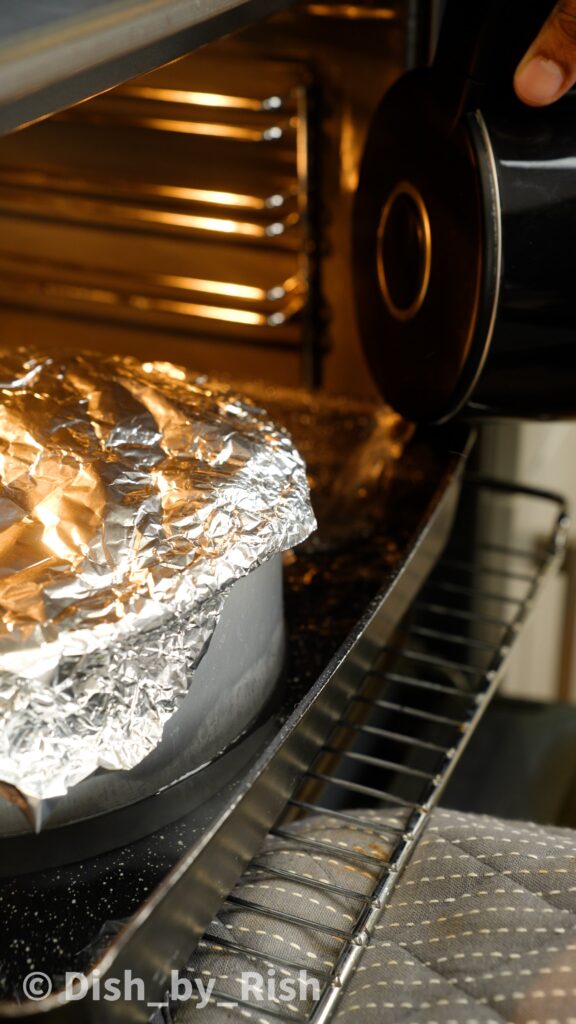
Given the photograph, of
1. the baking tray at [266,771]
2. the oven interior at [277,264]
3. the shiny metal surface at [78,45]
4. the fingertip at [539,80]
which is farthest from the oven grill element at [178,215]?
the shiny metal surface at [78,45]

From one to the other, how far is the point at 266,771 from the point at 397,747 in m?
0.35

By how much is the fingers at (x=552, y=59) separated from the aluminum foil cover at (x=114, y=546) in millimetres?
257

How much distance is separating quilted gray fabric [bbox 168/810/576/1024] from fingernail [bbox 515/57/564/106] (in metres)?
0.44

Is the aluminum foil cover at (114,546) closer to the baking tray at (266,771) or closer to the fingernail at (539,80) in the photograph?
the baking tray at (266,771)

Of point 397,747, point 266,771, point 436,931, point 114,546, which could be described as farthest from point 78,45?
point 397,747

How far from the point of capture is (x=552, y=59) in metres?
0.63

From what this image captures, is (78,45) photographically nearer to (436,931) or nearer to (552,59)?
(552,59)

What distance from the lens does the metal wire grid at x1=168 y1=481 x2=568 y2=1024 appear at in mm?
565

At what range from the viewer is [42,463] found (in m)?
0.59

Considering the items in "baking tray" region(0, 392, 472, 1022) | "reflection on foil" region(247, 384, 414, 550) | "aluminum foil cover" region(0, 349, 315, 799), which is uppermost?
"aluminum foil cover" region(0, 349, 315, 799)

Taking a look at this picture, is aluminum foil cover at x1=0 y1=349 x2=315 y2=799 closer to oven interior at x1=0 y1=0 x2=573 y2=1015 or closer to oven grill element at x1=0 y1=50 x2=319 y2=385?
oven interior at x1=0 y1=0 x2=573 y2=1015

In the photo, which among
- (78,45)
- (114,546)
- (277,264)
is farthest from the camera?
(277,264)

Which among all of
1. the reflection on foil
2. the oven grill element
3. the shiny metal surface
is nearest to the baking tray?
the reflection on foil

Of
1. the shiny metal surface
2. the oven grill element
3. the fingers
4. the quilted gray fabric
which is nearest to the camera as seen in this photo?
the shiny metal surface
